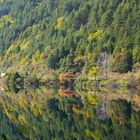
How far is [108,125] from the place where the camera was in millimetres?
47188

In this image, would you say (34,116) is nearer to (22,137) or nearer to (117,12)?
(22,137)

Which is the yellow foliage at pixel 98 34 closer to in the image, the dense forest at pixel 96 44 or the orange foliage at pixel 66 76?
the dense forest at pixel 96 44

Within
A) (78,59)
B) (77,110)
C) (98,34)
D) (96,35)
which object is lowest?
(78,59)

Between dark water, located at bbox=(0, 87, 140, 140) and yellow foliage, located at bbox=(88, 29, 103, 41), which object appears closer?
dark water, located at bbox=(0, 87, 140, 140)

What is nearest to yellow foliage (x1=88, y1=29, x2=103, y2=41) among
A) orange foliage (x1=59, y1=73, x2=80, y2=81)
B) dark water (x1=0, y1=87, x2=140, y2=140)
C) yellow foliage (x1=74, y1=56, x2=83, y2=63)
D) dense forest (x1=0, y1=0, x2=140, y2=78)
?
dense forest (x1=0, y1=0, x2=140, y2=78)


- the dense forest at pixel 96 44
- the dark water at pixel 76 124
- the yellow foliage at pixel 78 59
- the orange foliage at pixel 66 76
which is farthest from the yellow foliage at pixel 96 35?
the dark water at pixel 76 124

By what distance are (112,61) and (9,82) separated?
52.0 metres

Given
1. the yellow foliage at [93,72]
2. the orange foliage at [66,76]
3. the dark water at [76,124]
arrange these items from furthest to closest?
the orange foliage at [66,76]
the yellow foliage at [93,72]
the dark water at [76,124]

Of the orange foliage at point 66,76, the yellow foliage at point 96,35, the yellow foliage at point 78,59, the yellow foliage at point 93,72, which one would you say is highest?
the yellow foliage at point 96,35

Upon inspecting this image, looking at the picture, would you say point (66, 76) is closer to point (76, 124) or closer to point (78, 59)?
point (78, 59)

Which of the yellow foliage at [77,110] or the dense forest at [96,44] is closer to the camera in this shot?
the yellow foliage at [77,110]

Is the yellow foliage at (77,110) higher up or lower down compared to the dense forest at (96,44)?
higher up

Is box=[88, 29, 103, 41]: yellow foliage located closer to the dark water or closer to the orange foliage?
the orange foliage

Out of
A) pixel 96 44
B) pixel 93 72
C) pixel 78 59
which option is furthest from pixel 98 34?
pixel 93 72
